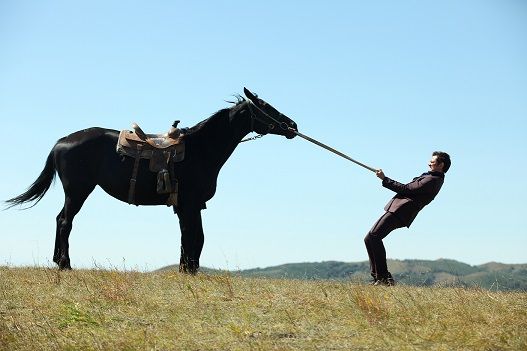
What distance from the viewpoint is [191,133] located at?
15250 millimetres

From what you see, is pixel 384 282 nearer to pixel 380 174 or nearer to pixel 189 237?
pixel 380 174

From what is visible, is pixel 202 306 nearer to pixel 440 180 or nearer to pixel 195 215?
pixel 195 215

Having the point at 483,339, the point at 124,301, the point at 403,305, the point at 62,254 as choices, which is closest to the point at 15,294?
the point at 124,301

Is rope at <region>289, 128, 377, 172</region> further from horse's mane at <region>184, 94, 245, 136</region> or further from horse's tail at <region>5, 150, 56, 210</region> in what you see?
horse's tail at <region>5, 150, 56, 210</region>

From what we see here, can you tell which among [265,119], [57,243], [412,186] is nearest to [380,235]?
[412,186]

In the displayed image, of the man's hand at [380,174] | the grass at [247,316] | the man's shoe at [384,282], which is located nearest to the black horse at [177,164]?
the grass at [247,316]

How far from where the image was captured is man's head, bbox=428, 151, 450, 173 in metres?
13.4

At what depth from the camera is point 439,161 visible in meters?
13.4

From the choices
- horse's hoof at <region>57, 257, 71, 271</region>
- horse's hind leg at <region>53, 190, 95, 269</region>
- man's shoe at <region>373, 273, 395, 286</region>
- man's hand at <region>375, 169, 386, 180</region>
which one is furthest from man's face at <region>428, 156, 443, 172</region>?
horse's hoof at <region>57, 257, 71, 271</region>

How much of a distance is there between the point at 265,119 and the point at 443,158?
392cm

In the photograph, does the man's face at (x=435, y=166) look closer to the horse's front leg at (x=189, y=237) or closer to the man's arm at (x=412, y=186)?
the man's arm at (x=412, y=186)

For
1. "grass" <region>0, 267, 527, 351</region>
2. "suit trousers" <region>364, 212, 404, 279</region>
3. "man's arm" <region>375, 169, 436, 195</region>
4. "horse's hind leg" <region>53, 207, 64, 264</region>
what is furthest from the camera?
"horse's hind leg" <region>53, 207, 64, 264</region>

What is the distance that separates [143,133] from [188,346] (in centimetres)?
702

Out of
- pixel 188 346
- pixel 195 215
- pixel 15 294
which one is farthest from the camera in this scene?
pixel 195 215
